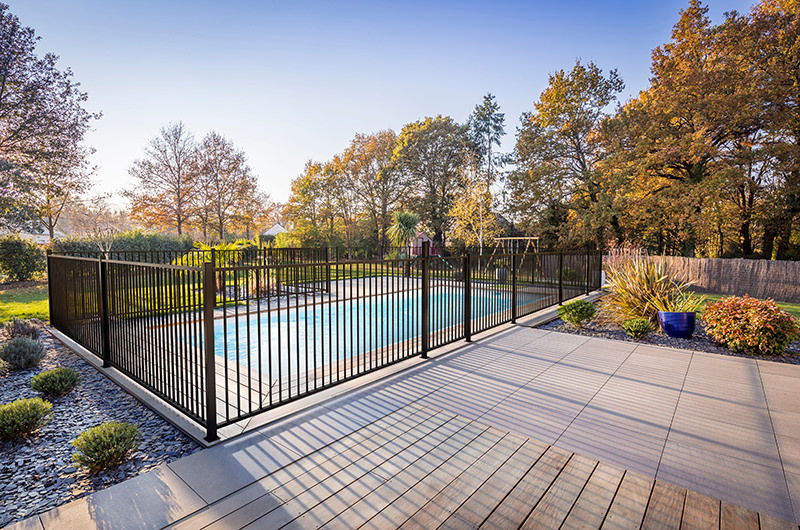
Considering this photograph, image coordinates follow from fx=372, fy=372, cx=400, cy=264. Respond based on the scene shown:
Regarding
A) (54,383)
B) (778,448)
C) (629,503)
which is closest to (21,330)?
(54,383)

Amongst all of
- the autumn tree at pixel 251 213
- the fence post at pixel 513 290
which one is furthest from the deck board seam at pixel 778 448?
the autumn tree at pixel 251 213

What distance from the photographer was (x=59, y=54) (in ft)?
40.2

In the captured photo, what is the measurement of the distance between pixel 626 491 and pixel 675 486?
0.99ft

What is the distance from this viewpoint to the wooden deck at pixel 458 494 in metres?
1.77

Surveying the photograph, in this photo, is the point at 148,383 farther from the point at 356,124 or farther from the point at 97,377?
the point at 356,124

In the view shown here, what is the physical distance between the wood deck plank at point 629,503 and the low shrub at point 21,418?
365 cm

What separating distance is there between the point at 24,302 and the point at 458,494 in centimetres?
1129

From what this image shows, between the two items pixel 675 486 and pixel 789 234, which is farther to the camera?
pixel 789 234

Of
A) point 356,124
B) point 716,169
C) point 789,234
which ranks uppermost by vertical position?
point 356,124

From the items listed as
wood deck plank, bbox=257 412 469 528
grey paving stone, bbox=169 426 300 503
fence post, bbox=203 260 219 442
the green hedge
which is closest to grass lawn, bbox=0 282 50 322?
the green hedge

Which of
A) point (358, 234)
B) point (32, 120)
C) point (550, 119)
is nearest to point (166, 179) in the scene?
point (32, 120)

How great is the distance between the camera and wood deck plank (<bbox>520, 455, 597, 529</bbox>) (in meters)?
1.77

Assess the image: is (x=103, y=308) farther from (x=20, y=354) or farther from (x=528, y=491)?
(x=528, y=491)

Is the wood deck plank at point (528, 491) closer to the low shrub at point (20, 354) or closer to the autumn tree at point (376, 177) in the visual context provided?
the low shrub at point (20, 354)
